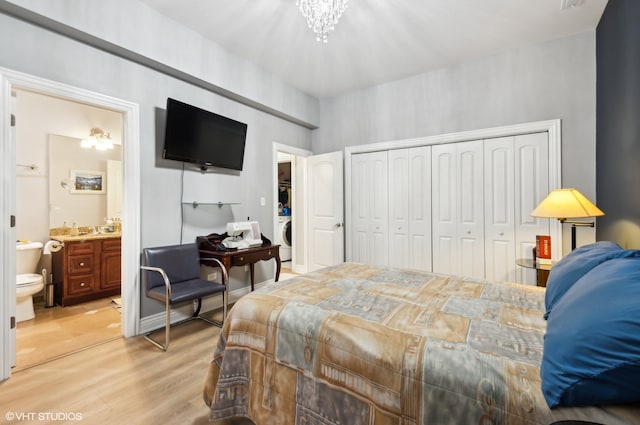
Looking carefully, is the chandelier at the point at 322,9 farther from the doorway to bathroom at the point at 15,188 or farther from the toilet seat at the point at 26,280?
the toilet seat at the point at 26,280

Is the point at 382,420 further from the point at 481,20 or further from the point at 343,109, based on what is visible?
the point at 343,109

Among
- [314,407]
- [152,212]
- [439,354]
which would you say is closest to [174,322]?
[152,212]

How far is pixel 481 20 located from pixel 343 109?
7.02 feet

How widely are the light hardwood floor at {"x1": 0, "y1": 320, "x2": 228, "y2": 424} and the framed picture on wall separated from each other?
2.54 meters

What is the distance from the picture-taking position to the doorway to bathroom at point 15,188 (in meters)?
1.98

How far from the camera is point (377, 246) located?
422 centimetres

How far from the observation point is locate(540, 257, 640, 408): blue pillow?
72cm

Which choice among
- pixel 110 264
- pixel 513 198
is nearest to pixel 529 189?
pixel 513 198

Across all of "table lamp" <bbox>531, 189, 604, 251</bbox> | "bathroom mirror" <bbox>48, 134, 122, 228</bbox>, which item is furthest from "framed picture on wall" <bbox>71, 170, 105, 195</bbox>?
"table lamp" <bbox>531, 189, 604, 251</bbox>

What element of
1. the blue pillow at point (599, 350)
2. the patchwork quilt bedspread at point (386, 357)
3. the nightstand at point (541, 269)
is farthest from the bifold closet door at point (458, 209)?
the blue pillow at point (599, 350)

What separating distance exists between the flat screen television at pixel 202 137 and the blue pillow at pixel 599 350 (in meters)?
3.05

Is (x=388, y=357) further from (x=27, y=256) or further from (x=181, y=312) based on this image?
(x=27, y=256)

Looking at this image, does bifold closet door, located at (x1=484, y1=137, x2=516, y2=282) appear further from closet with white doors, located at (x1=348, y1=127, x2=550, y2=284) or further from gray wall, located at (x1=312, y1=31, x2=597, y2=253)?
gray wall, located at (x1=312, y1=31, x2=597, y2=253)

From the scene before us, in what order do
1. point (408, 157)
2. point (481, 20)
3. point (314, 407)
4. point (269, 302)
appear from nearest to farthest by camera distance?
point (314, 407)
point (269, 302)
point (481, 20)
point (408, 157)
